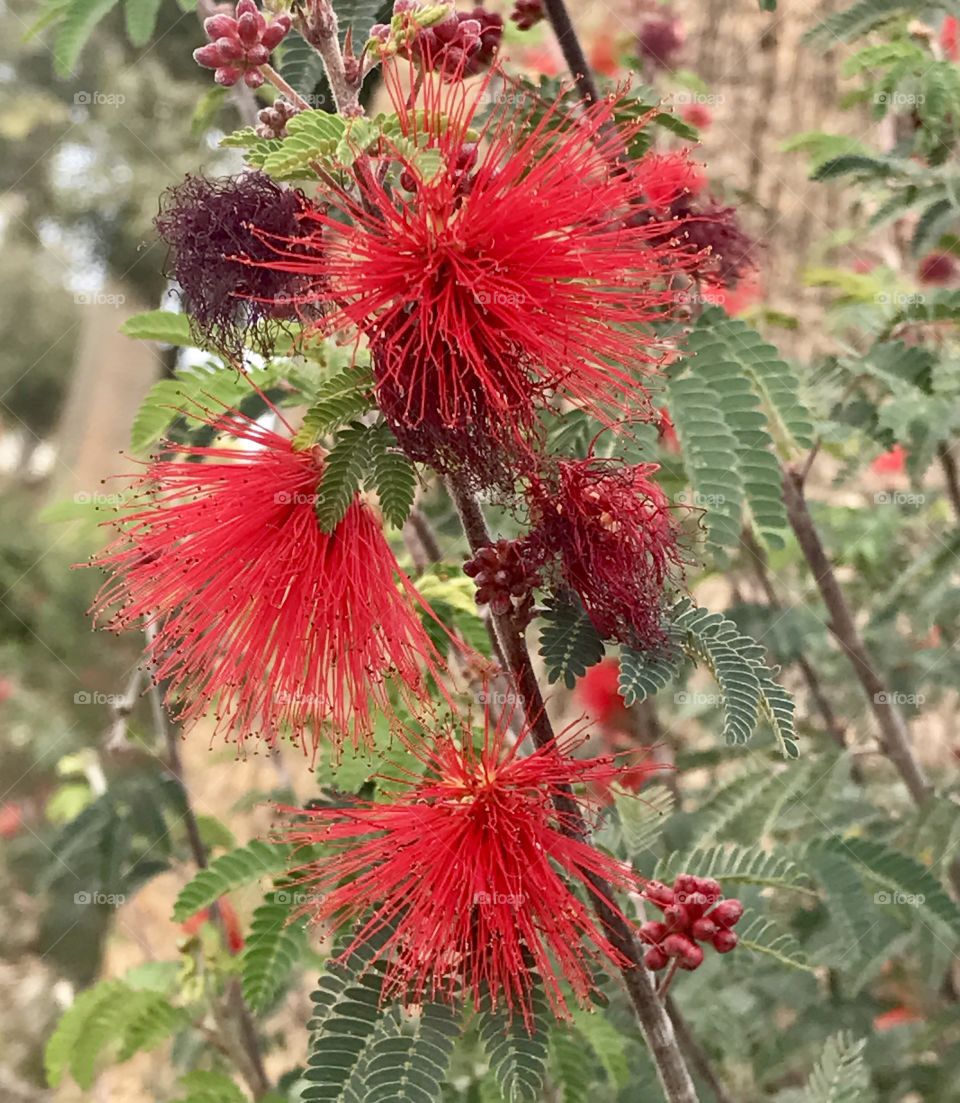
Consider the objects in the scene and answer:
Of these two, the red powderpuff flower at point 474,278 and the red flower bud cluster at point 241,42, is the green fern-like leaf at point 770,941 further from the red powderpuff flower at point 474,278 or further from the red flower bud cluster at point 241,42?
the red flower bud cluster at point 241,42

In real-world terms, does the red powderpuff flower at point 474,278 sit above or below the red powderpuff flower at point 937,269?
below

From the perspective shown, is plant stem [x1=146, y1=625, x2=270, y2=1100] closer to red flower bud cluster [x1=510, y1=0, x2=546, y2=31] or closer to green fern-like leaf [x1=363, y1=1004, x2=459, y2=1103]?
green fern-like leaf [x1=363, y1=1004, x2=459, y2=1103]

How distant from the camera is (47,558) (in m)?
5.33

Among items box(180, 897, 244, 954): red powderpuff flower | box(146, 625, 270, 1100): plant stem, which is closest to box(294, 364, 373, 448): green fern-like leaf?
box(146, 625, 270, 1100): plant stem

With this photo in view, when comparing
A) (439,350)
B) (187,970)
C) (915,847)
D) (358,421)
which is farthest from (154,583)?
(915,847)

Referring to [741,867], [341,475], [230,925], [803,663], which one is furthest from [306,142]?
[230,925]

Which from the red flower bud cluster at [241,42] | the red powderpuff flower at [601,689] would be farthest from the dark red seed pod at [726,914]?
the red powderpuff flower at [601,689]

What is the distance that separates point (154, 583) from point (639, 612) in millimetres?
439

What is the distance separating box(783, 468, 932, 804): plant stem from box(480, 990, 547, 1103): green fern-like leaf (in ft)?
2.92

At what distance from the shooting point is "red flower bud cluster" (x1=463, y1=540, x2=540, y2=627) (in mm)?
907

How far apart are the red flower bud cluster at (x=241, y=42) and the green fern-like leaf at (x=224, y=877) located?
83 centimetres

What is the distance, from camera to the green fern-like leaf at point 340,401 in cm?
89

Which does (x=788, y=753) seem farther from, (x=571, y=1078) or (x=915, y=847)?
(x=915, y=847)

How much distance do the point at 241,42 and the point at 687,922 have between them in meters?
0.85
